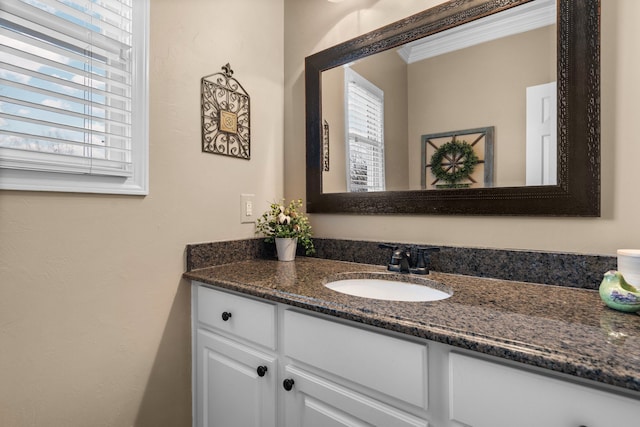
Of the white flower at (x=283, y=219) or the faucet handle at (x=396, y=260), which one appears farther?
the white flower at (x=283, y=219)

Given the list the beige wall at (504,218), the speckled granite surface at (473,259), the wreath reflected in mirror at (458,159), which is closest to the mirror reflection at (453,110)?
the wreath reflected in mirror at (458,159)

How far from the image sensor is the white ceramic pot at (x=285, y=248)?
Result: 1535 millimetres

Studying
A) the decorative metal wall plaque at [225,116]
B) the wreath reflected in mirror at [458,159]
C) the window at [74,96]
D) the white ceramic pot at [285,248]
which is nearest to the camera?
the window at [74,96]

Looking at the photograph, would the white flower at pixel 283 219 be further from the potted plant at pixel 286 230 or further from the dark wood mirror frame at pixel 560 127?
the dark wood mirror frame at pixel 560 127

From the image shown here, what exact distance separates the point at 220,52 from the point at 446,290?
137cm

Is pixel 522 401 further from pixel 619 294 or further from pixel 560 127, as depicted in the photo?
pixel 560 127

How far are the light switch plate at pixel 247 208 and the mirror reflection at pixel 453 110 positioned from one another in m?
0.38

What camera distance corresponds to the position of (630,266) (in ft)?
2.74

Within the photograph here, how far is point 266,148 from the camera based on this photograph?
1.68 m

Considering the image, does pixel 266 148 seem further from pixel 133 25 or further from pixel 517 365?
pixel 517 365

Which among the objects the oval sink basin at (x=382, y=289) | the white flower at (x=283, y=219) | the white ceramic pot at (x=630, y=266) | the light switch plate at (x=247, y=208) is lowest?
the oval sink basin at (x=382, y=289)

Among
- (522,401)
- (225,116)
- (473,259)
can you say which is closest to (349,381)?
(522,401)

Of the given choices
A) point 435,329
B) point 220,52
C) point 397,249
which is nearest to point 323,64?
point 220,52

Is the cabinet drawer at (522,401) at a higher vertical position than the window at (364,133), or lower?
lower
